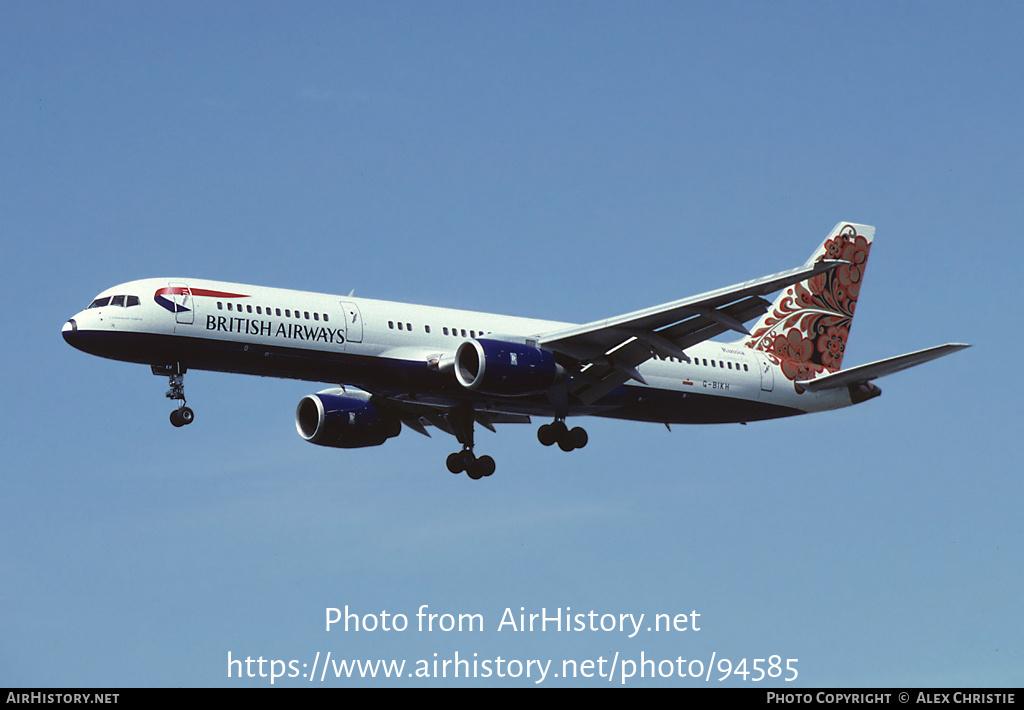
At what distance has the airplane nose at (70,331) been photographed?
39.5 meters

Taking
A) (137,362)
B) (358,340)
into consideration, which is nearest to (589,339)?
(358,340)

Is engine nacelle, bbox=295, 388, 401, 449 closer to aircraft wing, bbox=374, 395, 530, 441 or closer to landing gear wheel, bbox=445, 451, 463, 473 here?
aircraft wing, bbox=374, 395, 530, 441

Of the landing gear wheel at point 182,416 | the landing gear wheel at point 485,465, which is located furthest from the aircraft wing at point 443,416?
the landing gear wheel at point 182,416

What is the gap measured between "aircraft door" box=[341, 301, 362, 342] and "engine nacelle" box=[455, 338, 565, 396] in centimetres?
291

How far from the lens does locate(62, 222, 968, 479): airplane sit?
39.7m

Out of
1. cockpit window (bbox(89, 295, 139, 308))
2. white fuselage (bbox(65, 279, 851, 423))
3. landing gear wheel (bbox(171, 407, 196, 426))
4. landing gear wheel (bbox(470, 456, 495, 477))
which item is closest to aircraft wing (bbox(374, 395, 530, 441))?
landing gear wheel (bbox(470, 456, 495, 477))

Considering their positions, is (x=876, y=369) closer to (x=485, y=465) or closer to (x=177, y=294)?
(x=485, y=465)

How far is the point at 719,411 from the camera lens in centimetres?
4791

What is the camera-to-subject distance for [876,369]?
46.3 m

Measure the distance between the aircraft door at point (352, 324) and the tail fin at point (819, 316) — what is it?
50.6 ft

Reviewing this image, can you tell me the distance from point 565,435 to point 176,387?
12503 millimetres

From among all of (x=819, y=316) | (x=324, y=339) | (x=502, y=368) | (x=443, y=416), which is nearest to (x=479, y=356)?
(x=502, y=368)

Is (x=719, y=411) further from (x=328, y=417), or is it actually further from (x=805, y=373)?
(x=328, y=417)

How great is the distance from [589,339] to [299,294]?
340 inches
